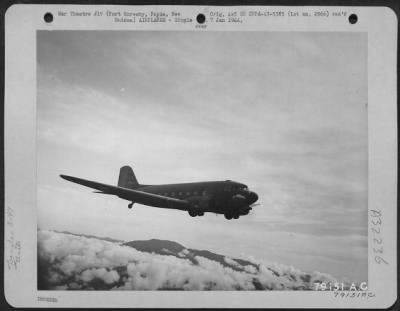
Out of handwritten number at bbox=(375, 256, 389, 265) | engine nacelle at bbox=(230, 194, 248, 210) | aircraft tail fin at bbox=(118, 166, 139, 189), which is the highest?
aircraft tail fin at bbox=(118, 166, 139, 189)

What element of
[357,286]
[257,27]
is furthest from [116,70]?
[357,286]

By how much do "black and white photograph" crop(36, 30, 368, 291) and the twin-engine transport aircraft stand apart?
0.01m

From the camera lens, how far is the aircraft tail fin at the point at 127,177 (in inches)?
74.7

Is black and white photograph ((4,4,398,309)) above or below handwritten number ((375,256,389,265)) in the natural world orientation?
above

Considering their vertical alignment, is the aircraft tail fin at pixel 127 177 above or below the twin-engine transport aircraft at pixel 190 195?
above

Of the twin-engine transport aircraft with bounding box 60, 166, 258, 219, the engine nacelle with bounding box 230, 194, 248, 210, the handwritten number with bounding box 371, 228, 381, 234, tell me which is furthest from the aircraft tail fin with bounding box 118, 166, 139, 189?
the handwritten number with bounding box 371, 228, 381, 234

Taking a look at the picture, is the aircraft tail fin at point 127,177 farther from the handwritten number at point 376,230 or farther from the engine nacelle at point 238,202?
the handwritten number at point 376,230

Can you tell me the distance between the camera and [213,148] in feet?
6.33

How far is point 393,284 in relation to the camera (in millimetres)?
1922

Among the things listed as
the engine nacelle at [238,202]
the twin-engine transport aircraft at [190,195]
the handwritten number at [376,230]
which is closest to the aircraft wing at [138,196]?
the twin-engine transport aircraft at [190,195]

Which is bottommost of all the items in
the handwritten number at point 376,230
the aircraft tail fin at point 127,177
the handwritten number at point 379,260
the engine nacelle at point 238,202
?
the handwritten number at point 379,260

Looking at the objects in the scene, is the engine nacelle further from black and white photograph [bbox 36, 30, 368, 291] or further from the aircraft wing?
the aircraft wing

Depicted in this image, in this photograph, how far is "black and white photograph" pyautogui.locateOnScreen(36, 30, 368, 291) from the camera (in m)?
1.92

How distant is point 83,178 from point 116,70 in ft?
1.59
